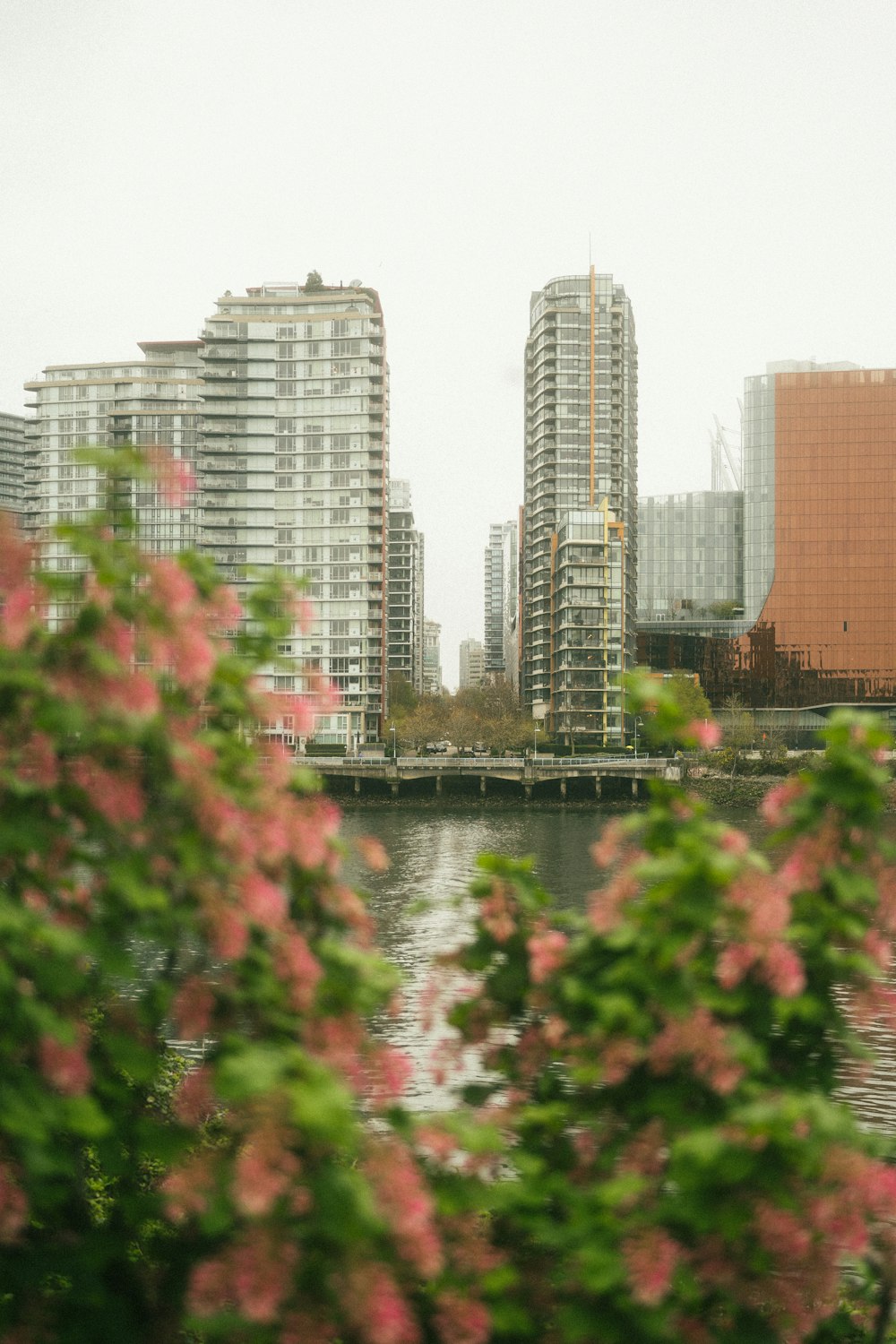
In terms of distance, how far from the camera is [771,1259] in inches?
139

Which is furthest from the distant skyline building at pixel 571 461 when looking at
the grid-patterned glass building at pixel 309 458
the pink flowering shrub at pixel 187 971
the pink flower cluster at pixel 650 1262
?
the pink flower cluster at pixel 650 1262

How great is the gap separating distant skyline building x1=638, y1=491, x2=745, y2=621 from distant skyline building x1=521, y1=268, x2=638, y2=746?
3.24m

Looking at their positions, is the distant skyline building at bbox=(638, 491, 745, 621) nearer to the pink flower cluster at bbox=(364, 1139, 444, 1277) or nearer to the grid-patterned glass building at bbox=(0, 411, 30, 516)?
the grid-patterned glass building at bbox=(0, 411, 30, 516)

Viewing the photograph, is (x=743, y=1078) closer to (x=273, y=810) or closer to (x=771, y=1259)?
(x=771, y=1259)

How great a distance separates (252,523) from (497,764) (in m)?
39.0

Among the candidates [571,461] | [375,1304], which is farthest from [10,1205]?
[571,461]

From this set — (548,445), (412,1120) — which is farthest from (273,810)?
(548,445)

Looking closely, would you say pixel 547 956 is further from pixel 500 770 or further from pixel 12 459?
pixel 12 459

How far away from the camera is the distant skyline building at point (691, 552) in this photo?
423 feet

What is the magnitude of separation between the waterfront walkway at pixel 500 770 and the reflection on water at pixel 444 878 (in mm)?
4009

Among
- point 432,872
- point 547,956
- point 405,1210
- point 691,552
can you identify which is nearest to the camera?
point 405,1210

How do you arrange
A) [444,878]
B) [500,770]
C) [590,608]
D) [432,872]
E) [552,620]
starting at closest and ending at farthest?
[444,878], [432,872], [500,770], [590,608], [552,620]

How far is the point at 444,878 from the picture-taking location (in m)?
38.8

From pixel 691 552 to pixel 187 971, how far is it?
132 metres
